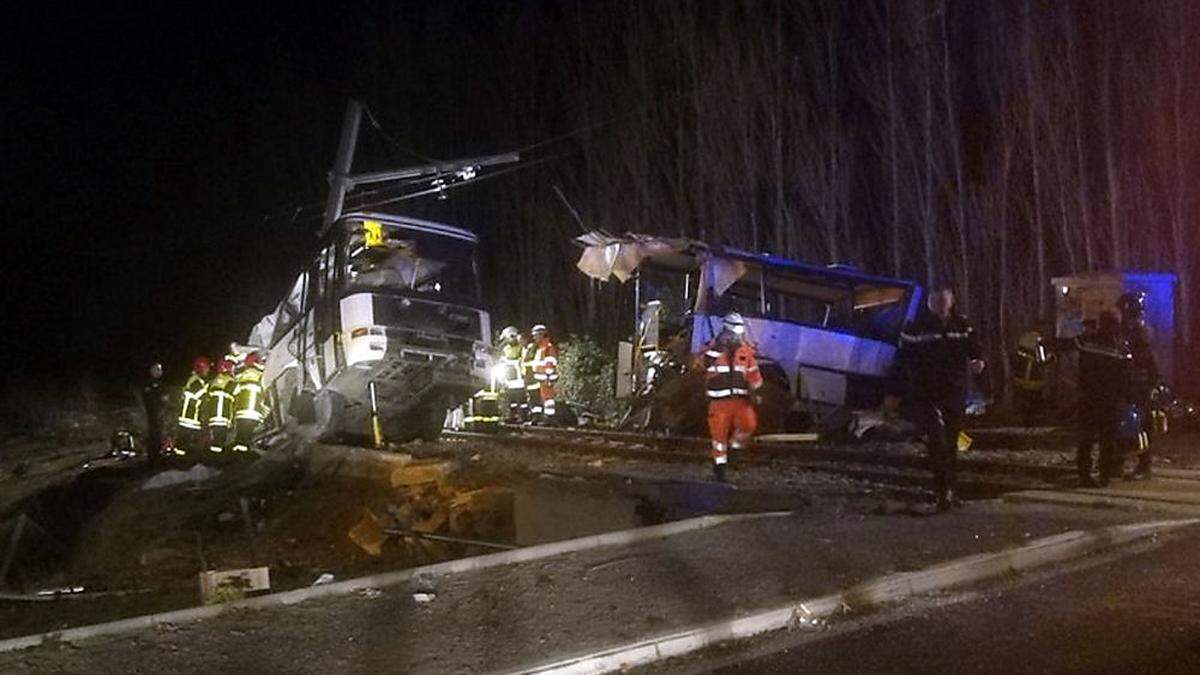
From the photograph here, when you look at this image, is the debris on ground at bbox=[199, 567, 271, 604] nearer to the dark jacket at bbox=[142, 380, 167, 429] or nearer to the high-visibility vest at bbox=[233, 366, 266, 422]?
the high-visibility vest at bbox=[233, 366, 266, 422]

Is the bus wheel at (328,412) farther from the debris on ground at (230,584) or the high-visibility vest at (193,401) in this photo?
the debris on ground at (230,584)

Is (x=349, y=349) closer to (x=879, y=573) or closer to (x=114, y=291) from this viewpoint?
(x=879, y=573)

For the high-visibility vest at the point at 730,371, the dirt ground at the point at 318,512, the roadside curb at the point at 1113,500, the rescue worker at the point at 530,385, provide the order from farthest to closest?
the rescue worker at the point at 530,385 → the high-visibility vest at the point at 730,371 → the dirt ground at the point at 318,512 → the roadside curb at the point at 1113,500

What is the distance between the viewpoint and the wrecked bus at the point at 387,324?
15898mm

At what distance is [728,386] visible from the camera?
11.9 m

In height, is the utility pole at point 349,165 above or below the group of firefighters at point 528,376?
above

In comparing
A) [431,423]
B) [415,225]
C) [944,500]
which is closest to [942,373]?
[944,500]

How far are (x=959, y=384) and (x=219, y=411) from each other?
471 inches

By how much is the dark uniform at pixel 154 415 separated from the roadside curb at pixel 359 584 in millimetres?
10887

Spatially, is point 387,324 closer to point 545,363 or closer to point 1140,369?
point 545,363

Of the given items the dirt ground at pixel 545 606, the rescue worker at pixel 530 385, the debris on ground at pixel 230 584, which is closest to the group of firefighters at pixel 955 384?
the dirt ground at pixel 545 606

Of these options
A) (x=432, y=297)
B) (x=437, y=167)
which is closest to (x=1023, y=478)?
(x=432, y=297)

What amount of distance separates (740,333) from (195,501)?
676 cm

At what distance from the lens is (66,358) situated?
151 feet
